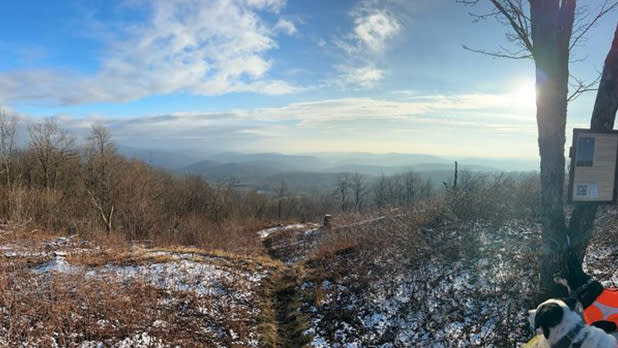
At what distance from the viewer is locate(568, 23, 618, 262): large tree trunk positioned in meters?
2.99

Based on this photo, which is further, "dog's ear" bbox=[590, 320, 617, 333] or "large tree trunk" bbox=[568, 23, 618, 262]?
"large tree trunk" bbox=[568, 23, 618, 262]

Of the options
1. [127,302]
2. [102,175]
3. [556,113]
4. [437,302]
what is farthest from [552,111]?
[102,175]

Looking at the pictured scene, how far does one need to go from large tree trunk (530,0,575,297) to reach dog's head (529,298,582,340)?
2158 millimetres

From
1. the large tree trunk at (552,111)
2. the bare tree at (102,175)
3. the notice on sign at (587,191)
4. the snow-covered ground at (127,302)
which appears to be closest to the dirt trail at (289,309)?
the snow-covered ground at (127,302)

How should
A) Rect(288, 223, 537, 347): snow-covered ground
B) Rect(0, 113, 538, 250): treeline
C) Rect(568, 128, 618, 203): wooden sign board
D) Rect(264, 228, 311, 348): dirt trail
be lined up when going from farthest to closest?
1. Rect(0, 113, 538, 250): treeline
2. Rect(264, 228, 311, 348): dirt trail
3. Rect(288, 223, 537, 347): snow-covered ground
4. Rect(568, 128, 618, 203): wooden sign board

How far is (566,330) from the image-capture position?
152 centimetres

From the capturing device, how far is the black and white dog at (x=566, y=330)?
1.46m

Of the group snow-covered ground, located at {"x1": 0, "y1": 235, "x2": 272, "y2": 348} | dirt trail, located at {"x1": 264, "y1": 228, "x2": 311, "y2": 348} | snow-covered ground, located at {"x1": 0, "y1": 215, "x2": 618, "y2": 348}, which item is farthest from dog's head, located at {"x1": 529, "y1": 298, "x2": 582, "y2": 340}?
snow-covered ground, located at {"x1": 0, "y1": 235, "x2": 272, "y2": 348}

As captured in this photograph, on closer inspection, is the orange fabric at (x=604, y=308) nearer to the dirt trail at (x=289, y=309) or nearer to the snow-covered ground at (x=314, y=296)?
the snow-covered ground at (x=314, y=296)

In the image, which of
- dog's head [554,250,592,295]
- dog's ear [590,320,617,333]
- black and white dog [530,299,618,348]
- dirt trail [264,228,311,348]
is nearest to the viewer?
black and white dog [530,299,618,348]

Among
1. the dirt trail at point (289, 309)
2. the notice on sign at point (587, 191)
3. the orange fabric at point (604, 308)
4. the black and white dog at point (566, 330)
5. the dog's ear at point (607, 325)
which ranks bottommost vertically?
the dirt trail at point (289, 309)

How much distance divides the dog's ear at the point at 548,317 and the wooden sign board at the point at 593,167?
6.69 feet

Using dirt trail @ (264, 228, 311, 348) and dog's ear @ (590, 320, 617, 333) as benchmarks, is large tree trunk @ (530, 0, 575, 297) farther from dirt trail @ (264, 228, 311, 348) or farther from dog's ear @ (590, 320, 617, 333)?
dirt trail @ (264, 228, 311, 348)

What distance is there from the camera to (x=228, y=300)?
294 inches
